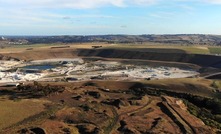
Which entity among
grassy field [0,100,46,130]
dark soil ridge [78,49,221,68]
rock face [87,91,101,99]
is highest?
grassy field [0,100,46,130]

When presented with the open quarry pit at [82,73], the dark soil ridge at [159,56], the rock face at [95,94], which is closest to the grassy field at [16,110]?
the rock face at [95,94]

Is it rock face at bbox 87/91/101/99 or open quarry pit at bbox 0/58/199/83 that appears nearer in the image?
rock face at bbox 87/91/101/99

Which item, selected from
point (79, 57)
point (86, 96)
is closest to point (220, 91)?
point (86, 96)

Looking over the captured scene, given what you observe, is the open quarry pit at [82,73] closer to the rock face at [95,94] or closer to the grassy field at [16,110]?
the rock face at [95,94]

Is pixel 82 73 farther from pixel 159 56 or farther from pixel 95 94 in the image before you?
pixel 95 94

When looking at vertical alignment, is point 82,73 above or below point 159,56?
below

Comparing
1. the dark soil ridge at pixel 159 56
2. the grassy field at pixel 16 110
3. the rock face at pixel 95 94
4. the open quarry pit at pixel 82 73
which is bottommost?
the open quarry pit at pixel 82 73

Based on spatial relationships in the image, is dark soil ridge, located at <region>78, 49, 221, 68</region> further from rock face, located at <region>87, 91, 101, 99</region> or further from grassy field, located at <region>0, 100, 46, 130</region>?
grassy field, located at <region>0, 100, 46, 130</region>

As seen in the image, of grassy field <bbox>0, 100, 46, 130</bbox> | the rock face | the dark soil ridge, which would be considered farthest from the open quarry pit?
grassy field <bbox>0, 100, 46, 130</bbox>

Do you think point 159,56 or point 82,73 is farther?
point 159,56

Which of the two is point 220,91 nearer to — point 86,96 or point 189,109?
point 189,109

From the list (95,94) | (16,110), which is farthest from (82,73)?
(16,110)
